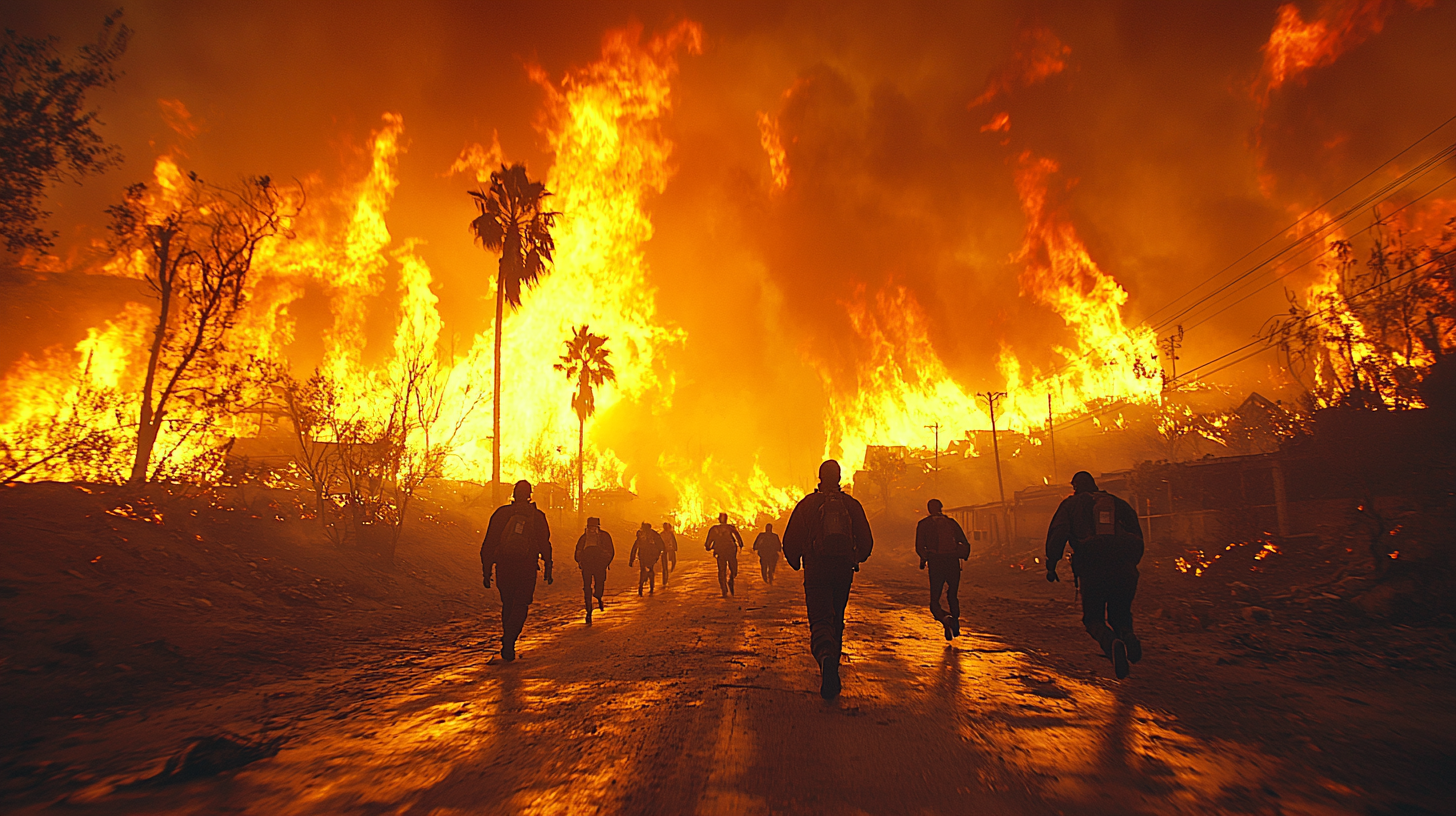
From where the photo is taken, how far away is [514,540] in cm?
841

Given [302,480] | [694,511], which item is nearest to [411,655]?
[302,480]

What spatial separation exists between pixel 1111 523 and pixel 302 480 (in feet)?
76.2

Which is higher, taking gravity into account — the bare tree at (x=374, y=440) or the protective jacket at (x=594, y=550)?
the bare tree at (x=374, y=440)

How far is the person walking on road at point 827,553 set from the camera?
5.96 meters

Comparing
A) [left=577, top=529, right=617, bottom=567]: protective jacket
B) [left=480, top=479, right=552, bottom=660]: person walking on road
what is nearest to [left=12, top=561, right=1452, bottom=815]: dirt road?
[left=480, top=479, right=552, bottom=660]: person walking on road

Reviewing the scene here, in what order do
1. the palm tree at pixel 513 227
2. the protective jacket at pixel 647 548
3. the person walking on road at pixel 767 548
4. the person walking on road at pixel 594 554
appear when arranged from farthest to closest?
the palm tree at pixel 513 227
the person walking on road at pixel 767 548
the protective jacket at pixel 647 548
the person walking on road at pixel 594 554

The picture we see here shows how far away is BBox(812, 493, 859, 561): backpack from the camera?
6293 millimetres

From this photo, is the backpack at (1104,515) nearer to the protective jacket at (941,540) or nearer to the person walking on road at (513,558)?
the protective jacket at (941,540)

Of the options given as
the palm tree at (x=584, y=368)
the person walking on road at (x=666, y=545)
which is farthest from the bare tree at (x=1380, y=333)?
the palm tree at (x=584, y=368)

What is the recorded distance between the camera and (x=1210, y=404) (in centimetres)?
9975

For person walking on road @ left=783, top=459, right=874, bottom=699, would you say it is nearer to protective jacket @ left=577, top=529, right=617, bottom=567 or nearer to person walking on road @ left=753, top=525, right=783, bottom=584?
protective jacket @ left=577, top=529, right=617, bottom=567

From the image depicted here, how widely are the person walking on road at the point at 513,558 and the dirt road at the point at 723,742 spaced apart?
0.62 meters

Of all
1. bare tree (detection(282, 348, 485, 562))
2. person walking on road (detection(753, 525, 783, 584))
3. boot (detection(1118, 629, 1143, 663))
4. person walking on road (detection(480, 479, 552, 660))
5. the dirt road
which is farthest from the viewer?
person walking on road (detection(753, 525, 783, 584))

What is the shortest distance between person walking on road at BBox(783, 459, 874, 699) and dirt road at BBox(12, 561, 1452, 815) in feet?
1.71
